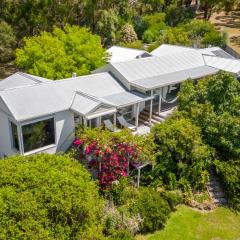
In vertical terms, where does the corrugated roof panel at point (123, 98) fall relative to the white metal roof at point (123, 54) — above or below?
above

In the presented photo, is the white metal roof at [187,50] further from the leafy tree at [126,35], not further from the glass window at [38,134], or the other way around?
the leafy tree at [126,35]

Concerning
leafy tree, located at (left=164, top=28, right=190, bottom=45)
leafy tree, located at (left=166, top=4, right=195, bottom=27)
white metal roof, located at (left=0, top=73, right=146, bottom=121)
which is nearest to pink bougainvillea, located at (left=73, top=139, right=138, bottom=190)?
white metal roof, located at (left=0, top=73, right=146, bottom=121)

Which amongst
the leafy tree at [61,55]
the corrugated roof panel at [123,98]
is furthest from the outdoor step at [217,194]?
the leafy tree at [61,55]

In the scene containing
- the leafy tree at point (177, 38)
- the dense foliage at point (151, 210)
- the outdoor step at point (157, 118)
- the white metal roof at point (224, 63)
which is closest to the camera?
the dense foliage at point (151, 210)

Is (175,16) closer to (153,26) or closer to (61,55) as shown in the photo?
(153,26)

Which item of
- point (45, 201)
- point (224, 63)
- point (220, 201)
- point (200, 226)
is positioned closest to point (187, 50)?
point (224, 63)

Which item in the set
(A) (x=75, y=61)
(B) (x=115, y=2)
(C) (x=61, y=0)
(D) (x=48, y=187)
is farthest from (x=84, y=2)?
(D) (x=48, y=187)

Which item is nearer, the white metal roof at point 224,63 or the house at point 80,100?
the house at point 80,100
